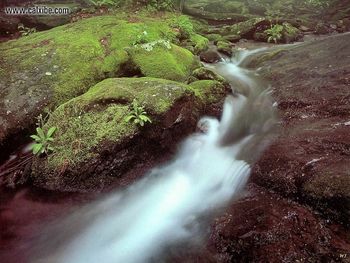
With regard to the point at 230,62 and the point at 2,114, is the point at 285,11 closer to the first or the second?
the point at 230,62

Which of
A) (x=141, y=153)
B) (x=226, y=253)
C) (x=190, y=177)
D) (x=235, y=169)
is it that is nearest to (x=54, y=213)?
(x=141, y=153)

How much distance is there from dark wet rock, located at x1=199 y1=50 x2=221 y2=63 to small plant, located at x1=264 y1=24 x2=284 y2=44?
2.96 m

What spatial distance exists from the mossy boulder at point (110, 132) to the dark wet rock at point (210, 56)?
3953mm

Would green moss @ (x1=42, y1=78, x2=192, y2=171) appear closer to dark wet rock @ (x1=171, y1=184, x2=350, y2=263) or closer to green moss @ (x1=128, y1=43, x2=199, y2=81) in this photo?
green moss @ (x1=128, y1=43, x2=199, y2=81)

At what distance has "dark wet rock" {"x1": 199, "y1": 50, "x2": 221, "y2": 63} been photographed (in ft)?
35.0

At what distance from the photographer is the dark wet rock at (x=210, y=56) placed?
35.0 feet

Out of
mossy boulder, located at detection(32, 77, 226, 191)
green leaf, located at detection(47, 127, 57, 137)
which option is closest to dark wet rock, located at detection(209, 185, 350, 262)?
mossy boulder, located at detection(32, 77, 226, 191)

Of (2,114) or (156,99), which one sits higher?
(156,99)

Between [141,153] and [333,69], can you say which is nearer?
[141,153]

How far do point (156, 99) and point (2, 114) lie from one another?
3.28 metres

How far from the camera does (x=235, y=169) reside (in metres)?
5.90

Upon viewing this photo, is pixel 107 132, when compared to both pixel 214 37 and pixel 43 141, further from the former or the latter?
pixel 214 37

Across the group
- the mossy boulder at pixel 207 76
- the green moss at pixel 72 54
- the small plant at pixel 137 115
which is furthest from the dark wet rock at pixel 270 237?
the green moss at pixel 72 54

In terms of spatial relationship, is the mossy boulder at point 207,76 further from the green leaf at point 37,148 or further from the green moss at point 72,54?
the green leaf at point 37,148
